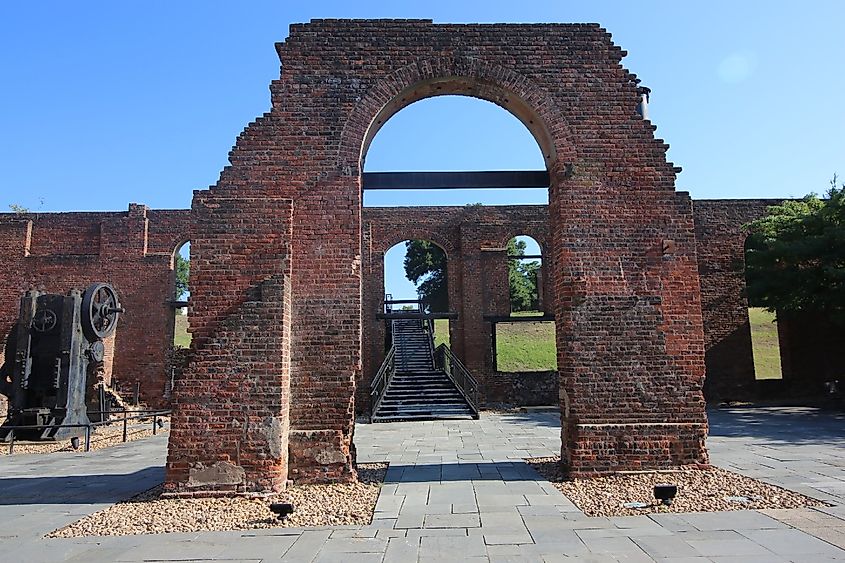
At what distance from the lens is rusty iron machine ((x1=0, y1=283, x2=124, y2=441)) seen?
12672 mm

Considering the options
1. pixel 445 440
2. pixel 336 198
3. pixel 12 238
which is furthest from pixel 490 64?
pixel 12 238

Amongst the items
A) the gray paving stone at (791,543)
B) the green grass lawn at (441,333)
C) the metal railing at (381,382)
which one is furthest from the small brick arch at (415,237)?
the gray paving stone at (791,543)

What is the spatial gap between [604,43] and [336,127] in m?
4.00

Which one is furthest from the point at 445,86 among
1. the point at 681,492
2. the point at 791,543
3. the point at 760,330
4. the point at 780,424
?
the point at 760,330

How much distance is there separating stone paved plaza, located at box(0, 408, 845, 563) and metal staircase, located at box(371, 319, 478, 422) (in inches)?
272

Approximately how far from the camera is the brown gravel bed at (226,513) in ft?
18.0

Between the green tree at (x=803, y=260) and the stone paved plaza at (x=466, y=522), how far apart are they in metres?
8.22

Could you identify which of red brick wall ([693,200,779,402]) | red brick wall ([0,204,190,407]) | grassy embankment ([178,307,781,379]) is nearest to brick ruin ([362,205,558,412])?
grassy embankment ([178,307,781,379])

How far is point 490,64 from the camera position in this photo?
26.4 ft

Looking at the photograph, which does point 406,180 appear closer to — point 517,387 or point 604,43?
point 604,43

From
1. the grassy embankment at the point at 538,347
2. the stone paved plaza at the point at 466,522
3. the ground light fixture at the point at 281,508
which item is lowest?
the stone paved plaza at the point at 466,522

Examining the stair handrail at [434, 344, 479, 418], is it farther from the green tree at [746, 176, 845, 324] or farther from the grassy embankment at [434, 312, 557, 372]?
the green tree at [746, 176, 845, 324]

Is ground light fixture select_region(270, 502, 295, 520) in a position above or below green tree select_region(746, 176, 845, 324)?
below

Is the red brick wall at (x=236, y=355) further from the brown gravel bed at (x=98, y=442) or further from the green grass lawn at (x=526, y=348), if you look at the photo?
the green grass lawn at (x=526, y=348)
